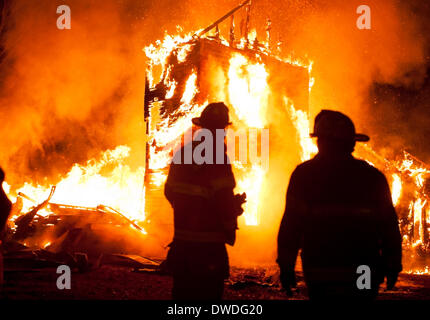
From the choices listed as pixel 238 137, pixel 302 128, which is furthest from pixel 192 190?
pixel 302 128

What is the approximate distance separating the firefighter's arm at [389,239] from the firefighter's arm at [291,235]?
23.6 inches

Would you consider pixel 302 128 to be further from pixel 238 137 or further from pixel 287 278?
pixel 287 278

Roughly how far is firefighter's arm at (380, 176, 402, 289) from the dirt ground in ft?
13.2

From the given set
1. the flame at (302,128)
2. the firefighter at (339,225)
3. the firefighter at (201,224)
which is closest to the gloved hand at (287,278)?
the firefighter at (339,225)

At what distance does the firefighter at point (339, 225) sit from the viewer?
2.87 metres

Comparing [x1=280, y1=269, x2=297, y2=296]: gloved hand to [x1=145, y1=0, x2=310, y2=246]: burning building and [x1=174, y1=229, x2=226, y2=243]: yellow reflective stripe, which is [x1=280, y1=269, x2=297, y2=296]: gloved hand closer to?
[x1=174, y1=229, x2=226, y2=243]: yellow reflective stripe

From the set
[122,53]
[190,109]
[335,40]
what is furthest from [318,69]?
[122,53]

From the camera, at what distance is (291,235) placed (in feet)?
9.88

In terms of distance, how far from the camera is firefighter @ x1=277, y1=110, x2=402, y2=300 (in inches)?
113

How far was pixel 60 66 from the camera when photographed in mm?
18625

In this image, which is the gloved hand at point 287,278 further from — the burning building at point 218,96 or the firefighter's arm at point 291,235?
the burning building at point 218,96

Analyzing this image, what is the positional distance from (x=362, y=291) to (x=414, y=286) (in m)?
6.45

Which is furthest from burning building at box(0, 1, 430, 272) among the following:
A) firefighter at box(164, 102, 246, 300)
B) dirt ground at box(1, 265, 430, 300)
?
firefighter at box(164, 102, 246, 300)

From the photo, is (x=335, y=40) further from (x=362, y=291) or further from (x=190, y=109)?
(x=362, y=291)
